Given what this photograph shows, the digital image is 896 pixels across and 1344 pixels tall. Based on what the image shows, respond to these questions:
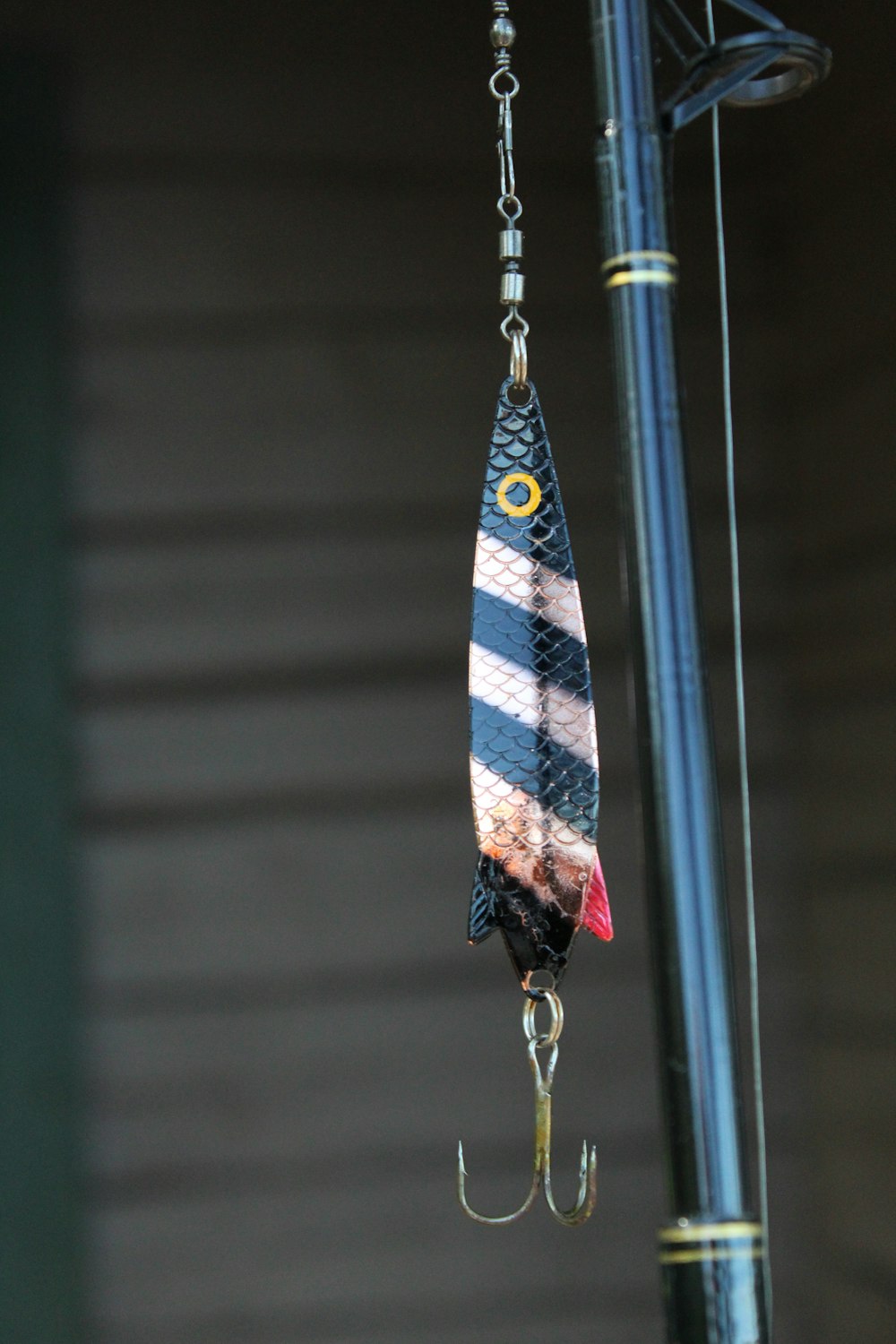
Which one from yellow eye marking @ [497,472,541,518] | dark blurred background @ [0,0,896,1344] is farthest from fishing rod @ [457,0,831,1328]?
dark blurred background @ [0,0,896,1344]

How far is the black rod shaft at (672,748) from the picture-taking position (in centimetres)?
76

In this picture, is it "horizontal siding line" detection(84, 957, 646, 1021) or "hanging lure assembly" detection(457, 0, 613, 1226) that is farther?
"horizontal siding line" detection(84, 957, 646, 1021)

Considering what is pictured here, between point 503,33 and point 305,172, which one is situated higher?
point 305,172

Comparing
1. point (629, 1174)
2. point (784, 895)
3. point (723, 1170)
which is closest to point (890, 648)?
point (784, 895)

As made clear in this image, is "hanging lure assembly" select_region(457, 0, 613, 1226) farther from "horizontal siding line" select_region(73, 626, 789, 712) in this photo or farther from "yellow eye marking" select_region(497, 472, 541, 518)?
"horizontal siding line" select_region(73, 626, 789, 712)

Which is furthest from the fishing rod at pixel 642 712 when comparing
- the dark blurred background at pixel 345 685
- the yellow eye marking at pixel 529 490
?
the dark blurred background at pixel 345 685

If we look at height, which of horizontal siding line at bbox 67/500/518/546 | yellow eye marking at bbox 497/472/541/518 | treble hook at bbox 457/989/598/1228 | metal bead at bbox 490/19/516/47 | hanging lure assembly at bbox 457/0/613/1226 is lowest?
treble hook at bbox 457/989/598/1228

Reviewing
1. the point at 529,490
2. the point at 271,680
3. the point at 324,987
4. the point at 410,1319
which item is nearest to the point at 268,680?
the point at 271,680

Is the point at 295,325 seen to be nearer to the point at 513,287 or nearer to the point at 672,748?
the point at 513,287

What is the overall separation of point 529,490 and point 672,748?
0.19 m

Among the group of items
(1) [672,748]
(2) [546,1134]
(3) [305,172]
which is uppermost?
(3) [305,172]

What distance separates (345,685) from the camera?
189 centimetres

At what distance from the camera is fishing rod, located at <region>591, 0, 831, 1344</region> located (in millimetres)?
764

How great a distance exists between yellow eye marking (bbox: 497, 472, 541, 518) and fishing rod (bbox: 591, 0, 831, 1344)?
8 centimetres
